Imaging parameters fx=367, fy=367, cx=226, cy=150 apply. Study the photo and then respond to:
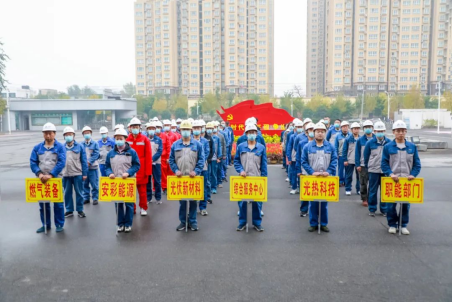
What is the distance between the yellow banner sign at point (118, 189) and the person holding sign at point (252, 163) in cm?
180

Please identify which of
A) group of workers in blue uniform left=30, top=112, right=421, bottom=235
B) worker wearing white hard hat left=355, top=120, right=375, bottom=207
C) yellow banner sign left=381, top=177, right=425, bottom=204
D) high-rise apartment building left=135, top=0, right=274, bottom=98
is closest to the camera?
yellow banner sign left=381, top=177, right=425, bottom=204

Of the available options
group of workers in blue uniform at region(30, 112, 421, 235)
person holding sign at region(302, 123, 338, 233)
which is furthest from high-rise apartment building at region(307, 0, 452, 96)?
person holding sign at region(302, 123, 338, 233)

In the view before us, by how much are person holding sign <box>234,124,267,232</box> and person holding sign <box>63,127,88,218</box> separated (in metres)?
3.20

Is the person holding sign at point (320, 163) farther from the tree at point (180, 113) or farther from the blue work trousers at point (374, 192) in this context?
the tree at point (180, 113)

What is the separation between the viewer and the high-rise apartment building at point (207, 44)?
253 feet

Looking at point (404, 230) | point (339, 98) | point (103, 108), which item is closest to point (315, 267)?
point (404, 230)

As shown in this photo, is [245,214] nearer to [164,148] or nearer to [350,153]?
[164,148]

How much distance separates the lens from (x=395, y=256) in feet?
16.7

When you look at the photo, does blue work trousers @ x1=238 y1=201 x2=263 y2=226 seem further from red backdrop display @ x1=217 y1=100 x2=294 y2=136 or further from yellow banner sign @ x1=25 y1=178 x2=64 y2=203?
red backdrop display @ x1=217 y1=100 x2=294 y2=136

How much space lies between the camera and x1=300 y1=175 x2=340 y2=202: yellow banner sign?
6.06m

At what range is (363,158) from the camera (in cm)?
785

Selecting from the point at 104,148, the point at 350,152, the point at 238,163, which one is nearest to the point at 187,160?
the point at 238,163

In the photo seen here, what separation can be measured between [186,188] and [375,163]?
3.73 m

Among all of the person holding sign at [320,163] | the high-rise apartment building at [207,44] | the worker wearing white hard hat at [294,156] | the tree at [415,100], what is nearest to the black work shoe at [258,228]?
the person holding sign at [320,163]
